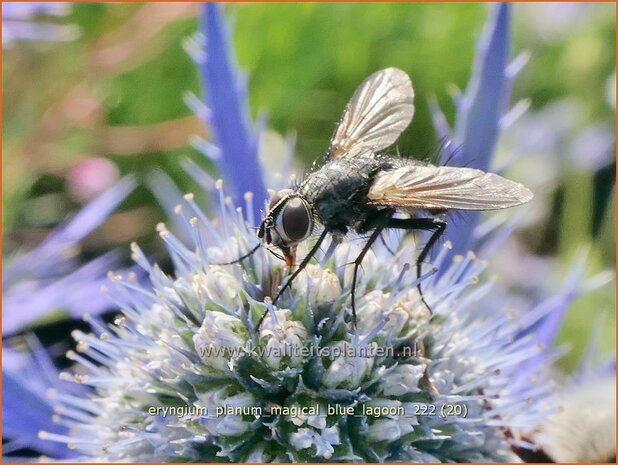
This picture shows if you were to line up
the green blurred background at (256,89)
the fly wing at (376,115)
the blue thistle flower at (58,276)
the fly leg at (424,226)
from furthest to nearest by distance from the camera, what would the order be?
the green blurred background at (256,89) → the blue thistle flower at (58,276) → the fly wing at (376,115) → the fly leg at (424,226)

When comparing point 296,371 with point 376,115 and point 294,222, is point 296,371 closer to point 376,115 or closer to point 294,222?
point 294,222

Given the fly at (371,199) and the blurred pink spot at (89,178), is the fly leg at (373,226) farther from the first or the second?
the blurred pink spot at (89,178)

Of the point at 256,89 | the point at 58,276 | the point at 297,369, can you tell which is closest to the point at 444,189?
the point at 297,369

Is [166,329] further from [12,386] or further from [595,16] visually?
[595,16]

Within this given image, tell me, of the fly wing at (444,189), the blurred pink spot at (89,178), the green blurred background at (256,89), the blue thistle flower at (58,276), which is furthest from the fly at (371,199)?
the blurred pink spot at (89,178)

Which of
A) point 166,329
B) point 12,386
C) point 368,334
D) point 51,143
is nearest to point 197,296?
point 166,329

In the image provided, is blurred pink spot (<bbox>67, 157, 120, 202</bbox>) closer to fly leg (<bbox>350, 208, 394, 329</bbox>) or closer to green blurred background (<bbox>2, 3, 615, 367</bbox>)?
green blurred background (<bbox>2, 3, 615, 367</bbox>)

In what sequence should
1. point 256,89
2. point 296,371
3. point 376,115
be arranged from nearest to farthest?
point 296,371 → point 376,115 → point 256,89
